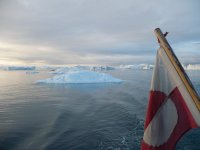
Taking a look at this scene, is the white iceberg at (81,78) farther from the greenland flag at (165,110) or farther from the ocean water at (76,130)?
the greenland flag at (165,110)

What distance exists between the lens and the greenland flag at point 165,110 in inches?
80.4

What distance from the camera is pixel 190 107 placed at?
186cm

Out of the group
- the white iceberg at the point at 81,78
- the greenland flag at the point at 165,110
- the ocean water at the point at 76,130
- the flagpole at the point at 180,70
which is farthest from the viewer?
the white iceberg at the point at 81,78

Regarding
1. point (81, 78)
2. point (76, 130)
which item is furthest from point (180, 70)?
point (81, 78)

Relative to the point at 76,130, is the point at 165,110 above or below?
above

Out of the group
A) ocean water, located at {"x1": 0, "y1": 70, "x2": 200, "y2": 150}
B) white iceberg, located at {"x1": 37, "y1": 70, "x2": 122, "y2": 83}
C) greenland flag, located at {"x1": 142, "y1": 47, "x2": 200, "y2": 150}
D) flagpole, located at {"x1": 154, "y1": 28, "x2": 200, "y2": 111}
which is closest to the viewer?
flagpole, located at {"x1": 154, "y1": 28, "x2": 200, "y2": 111}

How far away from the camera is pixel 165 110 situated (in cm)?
221

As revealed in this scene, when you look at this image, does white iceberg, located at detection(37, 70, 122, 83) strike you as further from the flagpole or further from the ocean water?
the flagpole

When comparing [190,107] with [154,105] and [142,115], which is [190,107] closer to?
[154,105]

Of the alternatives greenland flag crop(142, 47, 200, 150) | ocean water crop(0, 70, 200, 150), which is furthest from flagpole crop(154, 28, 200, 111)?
ocean water crop(0, 70, 200, 150)

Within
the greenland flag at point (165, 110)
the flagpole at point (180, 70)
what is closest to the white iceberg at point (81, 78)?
the greenland flag at point (165, 110)

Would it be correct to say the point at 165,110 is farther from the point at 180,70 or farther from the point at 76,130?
the point at 76,130

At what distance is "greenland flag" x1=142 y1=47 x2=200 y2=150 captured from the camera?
2041 mm

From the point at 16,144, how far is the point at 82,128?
3.97m
